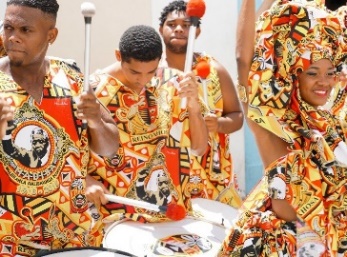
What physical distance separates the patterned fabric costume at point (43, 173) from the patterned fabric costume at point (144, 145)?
0.98 m

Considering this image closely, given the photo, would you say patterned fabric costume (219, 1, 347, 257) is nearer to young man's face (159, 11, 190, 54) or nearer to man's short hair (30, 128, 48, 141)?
man's short hair (30, 128, 48, 141)

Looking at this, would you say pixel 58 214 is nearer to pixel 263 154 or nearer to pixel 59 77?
pixel 59 77

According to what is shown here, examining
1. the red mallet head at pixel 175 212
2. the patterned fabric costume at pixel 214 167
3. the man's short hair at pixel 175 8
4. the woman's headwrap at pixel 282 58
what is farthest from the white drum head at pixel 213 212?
the man's short hair at pixel 175 8

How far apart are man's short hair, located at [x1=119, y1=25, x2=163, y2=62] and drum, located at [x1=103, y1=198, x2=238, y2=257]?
778 millimetres

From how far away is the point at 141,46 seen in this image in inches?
195

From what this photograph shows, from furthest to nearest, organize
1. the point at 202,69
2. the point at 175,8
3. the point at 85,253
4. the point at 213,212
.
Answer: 1. the point at 175,8
2. the point at 202,69
3. the point at 213,212
4. the point at 85,253

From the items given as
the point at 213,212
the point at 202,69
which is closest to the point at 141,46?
the point at 202,69

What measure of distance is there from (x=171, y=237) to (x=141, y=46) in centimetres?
102

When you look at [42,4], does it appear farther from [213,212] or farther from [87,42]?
[213,212]

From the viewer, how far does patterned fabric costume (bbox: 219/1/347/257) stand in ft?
13.1

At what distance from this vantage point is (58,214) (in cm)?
384

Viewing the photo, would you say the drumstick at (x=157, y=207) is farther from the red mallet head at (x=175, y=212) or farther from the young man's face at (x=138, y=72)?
the young man's face at (x=138, y=72)

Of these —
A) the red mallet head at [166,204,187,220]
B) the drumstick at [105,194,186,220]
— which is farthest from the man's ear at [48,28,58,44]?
the red mallet head at [166,204,187,220]

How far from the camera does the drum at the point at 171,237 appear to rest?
13.9 ft
